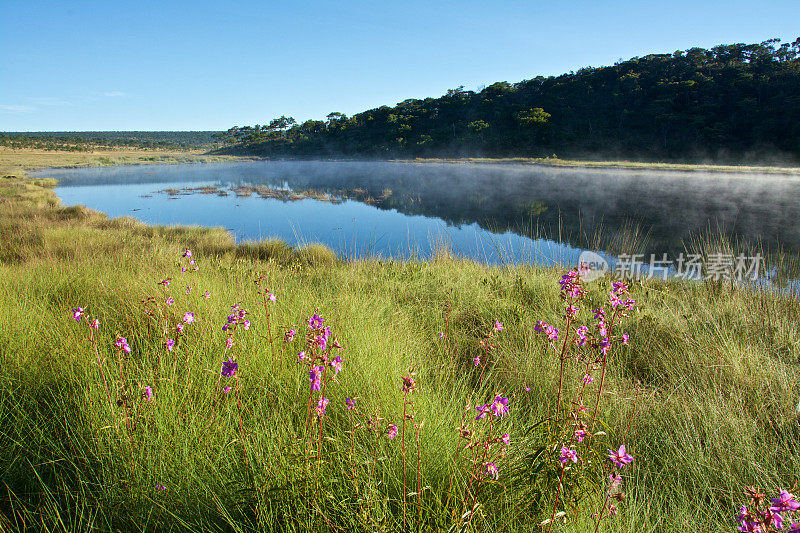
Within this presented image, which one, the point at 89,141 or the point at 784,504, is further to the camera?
the point at 89,141

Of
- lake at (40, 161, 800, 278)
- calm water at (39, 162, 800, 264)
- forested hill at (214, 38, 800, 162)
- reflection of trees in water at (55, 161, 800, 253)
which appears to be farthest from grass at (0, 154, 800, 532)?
forested hill at (214, 38, 800, 162)

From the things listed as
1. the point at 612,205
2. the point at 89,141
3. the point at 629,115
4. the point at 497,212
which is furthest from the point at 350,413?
the point at 89,141

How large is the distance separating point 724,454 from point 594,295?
2.16m

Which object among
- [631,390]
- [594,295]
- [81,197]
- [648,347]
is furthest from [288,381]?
[81,197]

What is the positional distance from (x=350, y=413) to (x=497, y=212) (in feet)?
33.9

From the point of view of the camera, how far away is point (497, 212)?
11.3 metres

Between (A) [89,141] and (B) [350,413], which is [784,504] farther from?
(A) [89,141]

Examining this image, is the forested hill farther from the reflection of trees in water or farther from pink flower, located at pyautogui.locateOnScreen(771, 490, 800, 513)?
pink flower, located at pyautogui.locateOnScreen(771, 490, 800, 513)

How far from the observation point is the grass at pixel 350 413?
1.13 meters

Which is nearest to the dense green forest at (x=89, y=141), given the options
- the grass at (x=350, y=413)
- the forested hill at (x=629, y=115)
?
the forested hill at (x=629, y=115)

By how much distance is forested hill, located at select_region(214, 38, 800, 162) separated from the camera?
27312 mm

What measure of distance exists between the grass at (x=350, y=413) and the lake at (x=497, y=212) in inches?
119

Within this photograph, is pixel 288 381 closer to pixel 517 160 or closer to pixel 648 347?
pixel 648 347

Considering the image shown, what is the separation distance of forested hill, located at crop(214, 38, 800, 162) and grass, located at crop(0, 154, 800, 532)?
2979 cm
